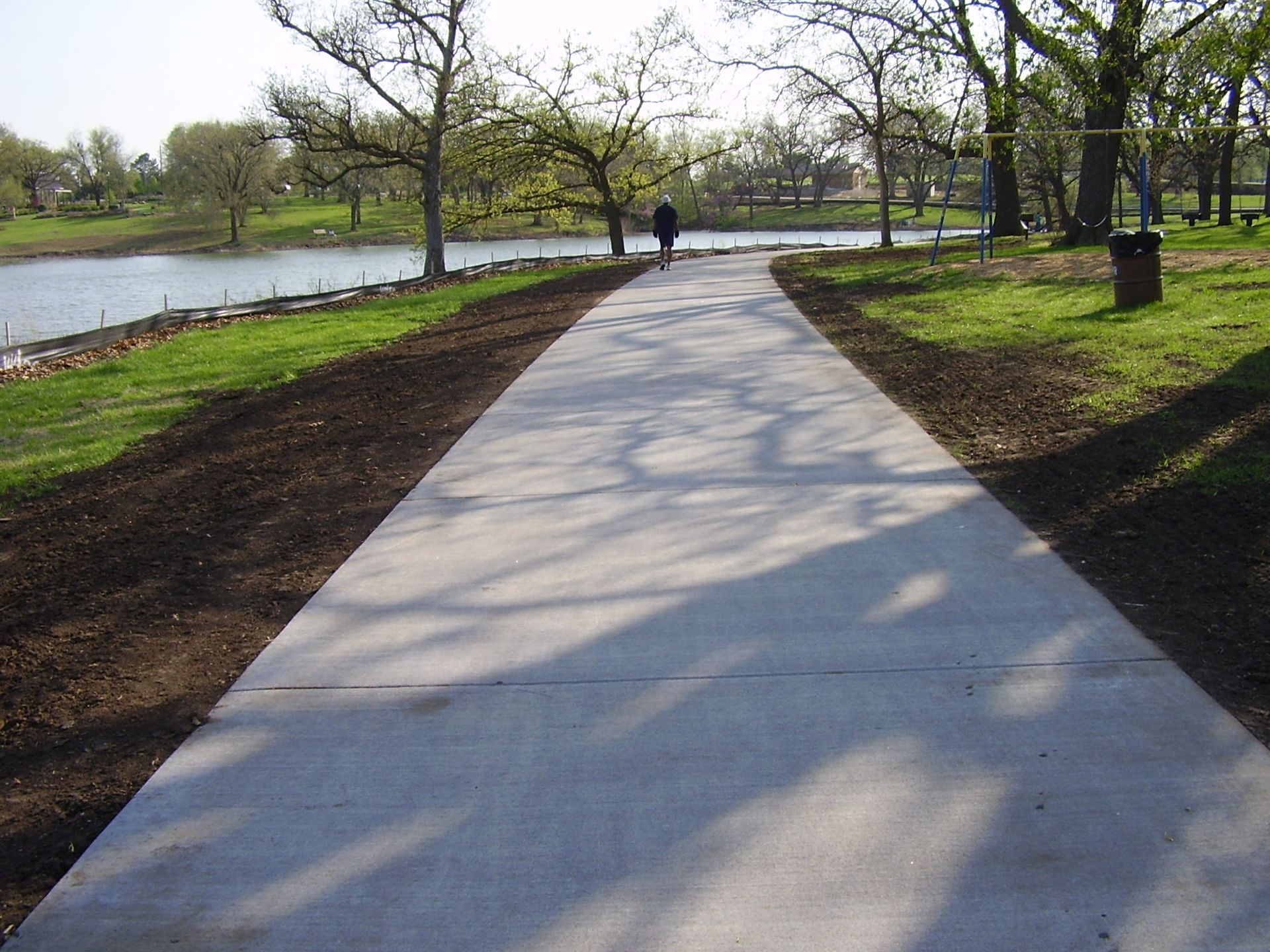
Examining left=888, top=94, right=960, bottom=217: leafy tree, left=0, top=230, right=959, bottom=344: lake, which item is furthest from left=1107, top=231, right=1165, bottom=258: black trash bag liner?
left=0, top=230, right=959, bottom=344: lake

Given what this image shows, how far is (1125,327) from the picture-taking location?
1202cm

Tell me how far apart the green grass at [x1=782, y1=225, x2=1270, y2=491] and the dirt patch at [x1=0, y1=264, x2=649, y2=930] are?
5.25 m

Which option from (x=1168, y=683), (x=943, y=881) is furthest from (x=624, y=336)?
(x=943, y=881)

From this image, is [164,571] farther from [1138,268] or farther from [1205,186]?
[1205,186]

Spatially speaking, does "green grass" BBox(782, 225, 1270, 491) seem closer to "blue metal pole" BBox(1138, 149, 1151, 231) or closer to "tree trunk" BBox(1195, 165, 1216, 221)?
"blue metal pole" BBox(1138, 149, 1151, 231)

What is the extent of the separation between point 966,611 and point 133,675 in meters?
3.59

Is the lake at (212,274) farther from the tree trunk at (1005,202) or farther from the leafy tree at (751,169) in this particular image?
the tree trunk at (1005,202)

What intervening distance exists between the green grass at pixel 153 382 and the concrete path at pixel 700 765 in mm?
4328

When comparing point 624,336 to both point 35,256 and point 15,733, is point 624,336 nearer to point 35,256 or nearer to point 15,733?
point 15,733

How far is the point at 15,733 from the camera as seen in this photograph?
4059 mm

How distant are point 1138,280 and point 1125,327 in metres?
1.57

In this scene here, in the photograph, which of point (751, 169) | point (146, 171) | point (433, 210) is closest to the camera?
point (433, 210)

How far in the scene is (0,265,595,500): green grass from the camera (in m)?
9.11

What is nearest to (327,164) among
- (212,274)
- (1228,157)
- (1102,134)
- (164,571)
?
(212,274)
